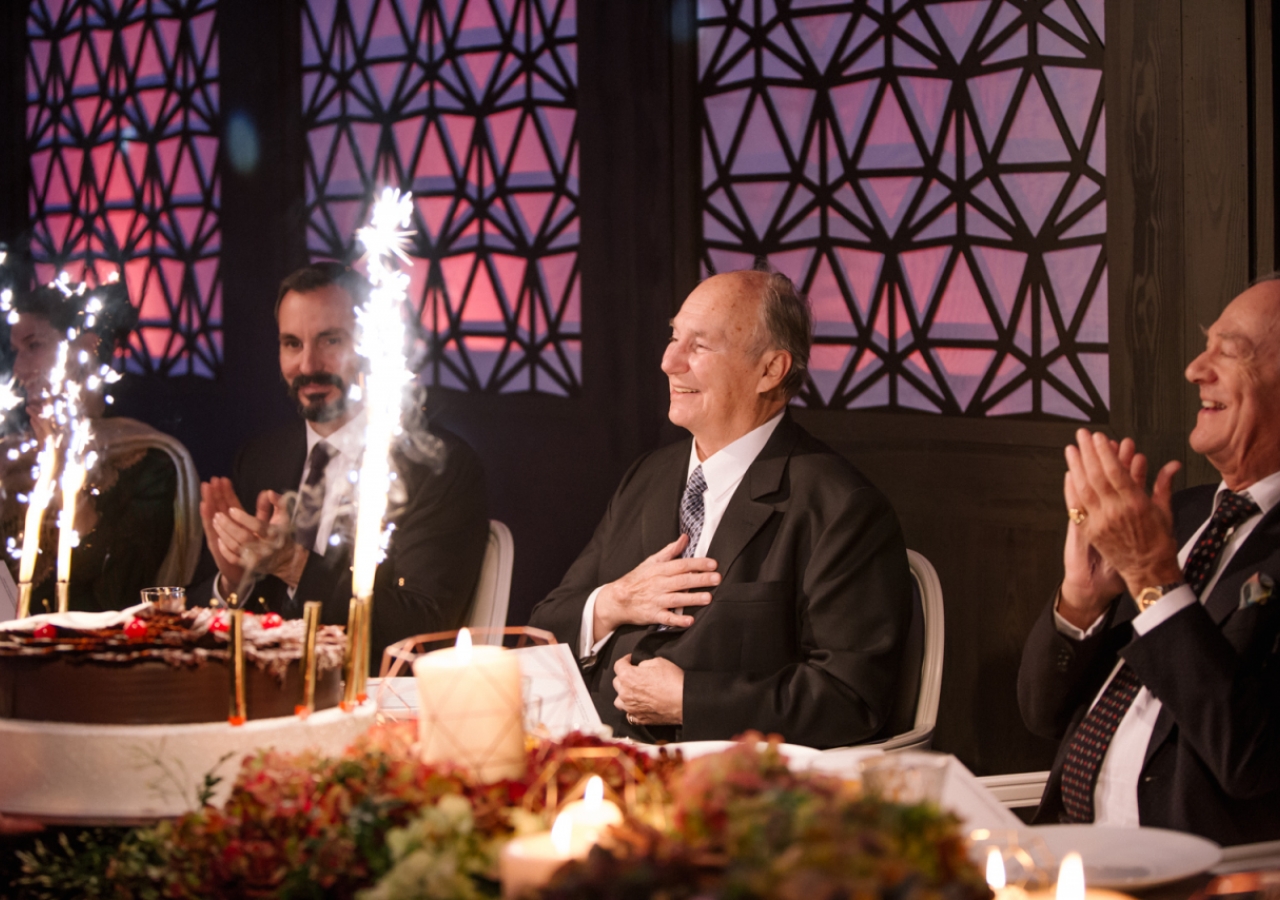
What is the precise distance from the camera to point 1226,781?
189 cm

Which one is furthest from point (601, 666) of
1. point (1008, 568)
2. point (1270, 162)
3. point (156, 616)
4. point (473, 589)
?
point (1270, 162)

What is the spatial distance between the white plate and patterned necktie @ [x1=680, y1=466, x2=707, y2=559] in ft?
4.80

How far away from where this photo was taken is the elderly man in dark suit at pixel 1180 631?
191 centimetres

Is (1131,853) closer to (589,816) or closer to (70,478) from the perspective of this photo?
(589,816)

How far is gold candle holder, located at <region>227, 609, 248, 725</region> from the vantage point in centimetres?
140

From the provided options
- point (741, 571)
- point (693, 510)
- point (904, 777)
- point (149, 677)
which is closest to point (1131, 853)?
point (904, 777)

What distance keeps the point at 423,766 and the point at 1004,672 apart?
2.78 metres

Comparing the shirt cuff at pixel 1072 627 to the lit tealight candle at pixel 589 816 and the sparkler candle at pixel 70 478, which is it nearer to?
the lit tealight candle at pixel 589 816

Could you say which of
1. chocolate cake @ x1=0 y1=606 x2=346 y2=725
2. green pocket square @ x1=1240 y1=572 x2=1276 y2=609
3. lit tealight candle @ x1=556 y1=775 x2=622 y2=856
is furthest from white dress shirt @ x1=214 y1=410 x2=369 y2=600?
lit tealight candle @ x1=556 y1=775 x2=622 y2=856

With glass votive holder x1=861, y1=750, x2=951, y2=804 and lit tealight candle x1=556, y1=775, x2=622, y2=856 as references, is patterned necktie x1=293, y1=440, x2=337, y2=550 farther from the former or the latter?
glass votive holder x1=861, y1=750, x2=951, y2=804

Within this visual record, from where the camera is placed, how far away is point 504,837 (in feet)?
3.57

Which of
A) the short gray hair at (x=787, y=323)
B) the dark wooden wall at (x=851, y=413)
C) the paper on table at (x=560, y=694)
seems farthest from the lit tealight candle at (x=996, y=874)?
the dark wooden wall at (x=851, y=413)

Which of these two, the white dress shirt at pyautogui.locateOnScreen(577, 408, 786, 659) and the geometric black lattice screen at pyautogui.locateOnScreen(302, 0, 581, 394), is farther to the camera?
the geometric black lattice screen at pyautogui.locateOnScreen(302, 0, 581, 394)

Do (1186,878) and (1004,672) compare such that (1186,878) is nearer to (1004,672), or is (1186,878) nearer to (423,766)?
(423,766)
